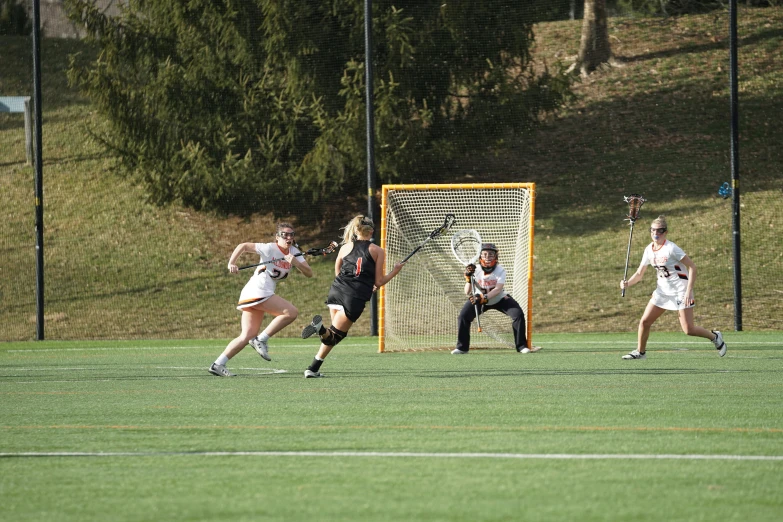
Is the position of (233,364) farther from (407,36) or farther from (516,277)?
(407,36)

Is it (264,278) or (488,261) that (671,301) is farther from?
(264,278)

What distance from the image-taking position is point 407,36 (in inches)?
892

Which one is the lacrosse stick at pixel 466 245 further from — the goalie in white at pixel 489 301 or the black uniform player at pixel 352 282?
the black uniform player at pixel 352 282

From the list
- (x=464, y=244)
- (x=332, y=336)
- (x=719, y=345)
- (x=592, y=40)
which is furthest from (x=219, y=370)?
(x=592, y=40)

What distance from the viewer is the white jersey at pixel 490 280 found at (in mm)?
14766

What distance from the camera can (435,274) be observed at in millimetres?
17250

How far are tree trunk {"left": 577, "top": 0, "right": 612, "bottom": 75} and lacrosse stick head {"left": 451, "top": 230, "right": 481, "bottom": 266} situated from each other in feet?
53.1

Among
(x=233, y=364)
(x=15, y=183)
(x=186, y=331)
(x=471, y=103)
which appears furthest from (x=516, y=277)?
(x=15, y=183)

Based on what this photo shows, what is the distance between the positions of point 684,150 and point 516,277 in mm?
11948

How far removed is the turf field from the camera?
208 inches

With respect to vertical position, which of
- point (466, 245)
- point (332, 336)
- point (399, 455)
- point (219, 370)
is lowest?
point (219, 370)

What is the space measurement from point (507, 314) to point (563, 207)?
10658mm

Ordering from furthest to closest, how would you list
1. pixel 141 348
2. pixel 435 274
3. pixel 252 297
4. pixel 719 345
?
1. pixel 435 274
2. pixel 141 348
3. pixel 719 345
4. pixel 252 297

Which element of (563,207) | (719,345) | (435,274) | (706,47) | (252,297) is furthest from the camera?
(706,47)
